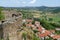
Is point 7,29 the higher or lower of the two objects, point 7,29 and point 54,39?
the higher

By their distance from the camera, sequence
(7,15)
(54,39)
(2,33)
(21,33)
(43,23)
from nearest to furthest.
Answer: (2,33) → (21,33) → (7,15) → (54,39) → (43,23)

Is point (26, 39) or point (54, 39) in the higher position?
point (26, 39)

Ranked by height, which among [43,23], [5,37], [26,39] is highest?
[5,37]

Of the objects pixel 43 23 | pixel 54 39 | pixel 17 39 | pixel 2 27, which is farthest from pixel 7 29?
pixel 43 23

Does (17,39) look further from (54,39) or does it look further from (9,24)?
(54,39)

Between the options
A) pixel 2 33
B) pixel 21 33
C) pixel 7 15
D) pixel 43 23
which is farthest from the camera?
pixel 43 23

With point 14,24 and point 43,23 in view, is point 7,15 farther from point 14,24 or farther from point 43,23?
point 43,23

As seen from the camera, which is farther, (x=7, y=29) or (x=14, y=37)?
(x=14, y=37)

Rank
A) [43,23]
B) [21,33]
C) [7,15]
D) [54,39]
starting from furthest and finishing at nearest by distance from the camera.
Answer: [43,23], [54,39], [7,15], [21,33]

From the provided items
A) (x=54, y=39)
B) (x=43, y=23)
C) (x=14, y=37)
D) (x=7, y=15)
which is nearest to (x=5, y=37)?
(x=14, y=37)
